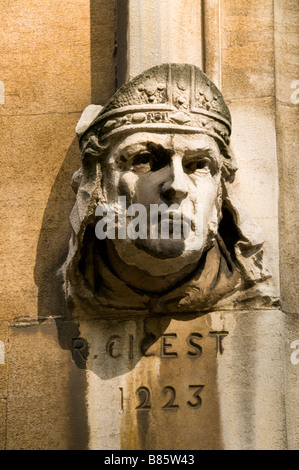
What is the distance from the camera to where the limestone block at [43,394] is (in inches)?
215

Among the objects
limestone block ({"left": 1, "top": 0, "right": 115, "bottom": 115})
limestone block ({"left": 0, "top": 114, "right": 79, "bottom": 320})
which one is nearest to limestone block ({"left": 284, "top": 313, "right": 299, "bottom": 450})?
limestone block ({"left": 0, "top": 114, "right": 79, "bottom": 320})

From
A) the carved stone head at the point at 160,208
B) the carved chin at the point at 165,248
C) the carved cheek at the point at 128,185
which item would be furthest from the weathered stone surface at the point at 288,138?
the carved cheek at the point at 128,185

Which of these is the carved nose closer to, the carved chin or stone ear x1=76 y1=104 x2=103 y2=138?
the carved chin

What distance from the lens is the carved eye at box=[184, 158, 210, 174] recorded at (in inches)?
212

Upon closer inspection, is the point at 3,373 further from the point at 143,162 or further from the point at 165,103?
the point at 165,103

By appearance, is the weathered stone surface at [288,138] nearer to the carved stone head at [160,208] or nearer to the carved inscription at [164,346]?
the carved stone head at [160,208]

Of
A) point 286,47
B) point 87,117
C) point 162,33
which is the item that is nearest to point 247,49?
point 286,47

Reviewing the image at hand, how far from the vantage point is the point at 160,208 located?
520 cm

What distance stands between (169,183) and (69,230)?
75 cm

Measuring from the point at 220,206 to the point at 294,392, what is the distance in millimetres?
837

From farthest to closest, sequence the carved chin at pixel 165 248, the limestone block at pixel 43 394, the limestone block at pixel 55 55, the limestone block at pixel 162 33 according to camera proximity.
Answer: the limestone block at pixel 55 55, the limestone block at pixel 162 33, the limestone block at pixel 43 394, the carved chin at pixel 165 248

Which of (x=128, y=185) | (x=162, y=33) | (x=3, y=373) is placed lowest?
(x=3, y=373)

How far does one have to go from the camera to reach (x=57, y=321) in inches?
222
